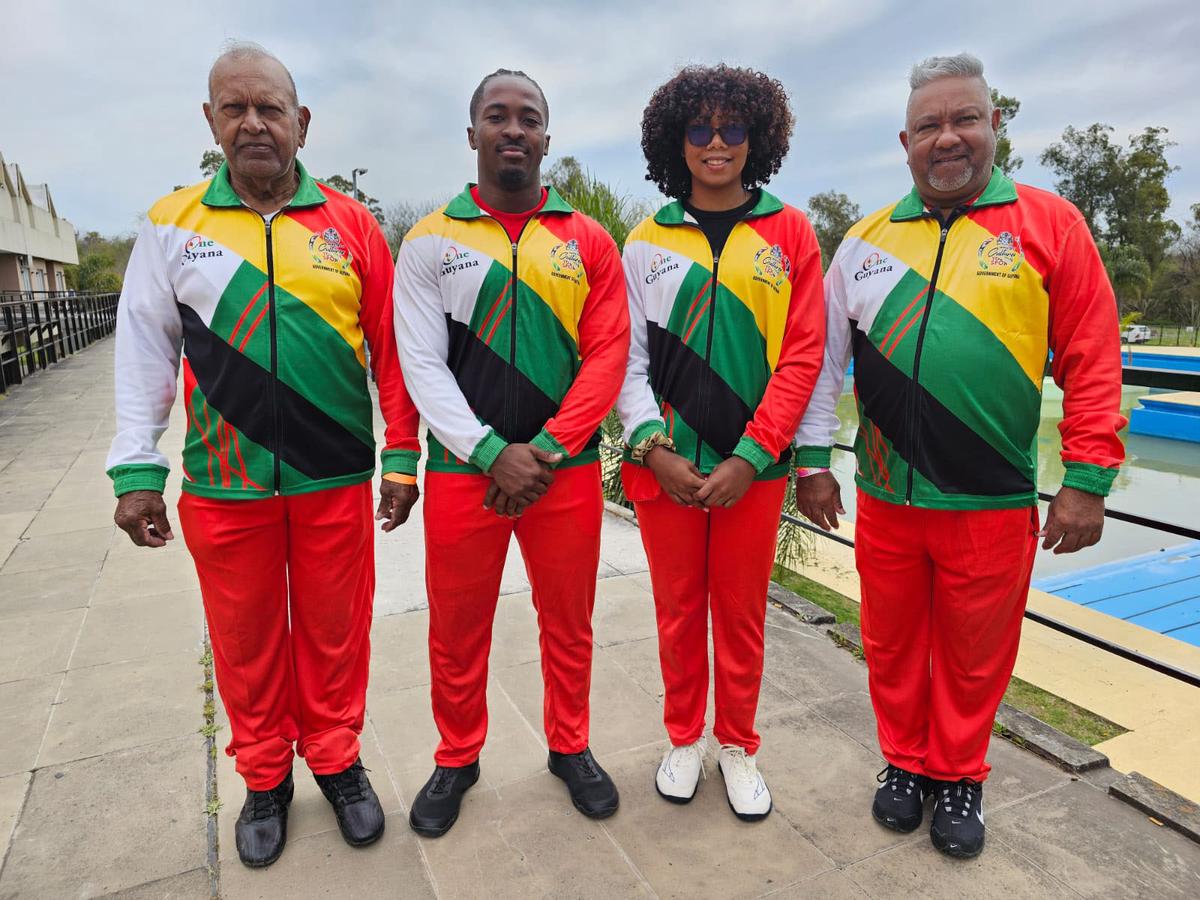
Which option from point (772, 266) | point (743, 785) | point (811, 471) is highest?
point (772, 266)

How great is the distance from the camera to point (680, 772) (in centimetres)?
234

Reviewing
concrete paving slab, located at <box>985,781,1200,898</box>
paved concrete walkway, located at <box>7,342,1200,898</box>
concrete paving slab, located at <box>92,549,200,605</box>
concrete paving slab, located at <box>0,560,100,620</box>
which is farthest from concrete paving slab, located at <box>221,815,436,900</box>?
concrete paving slab, located at <box>0,560,100,620</box>

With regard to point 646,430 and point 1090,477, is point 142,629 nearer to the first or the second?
point 646,430

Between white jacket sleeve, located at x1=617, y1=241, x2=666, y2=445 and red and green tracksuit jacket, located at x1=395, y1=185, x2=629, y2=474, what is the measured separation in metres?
0.08

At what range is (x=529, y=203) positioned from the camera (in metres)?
2.17

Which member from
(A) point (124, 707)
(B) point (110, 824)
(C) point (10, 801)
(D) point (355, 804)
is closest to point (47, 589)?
(A) point (124, 707)

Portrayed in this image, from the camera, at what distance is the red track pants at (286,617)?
→ 6.68ft

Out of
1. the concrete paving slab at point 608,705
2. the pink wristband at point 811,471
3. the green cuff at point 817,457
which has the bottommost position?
the concrete paving slab at point 608,705

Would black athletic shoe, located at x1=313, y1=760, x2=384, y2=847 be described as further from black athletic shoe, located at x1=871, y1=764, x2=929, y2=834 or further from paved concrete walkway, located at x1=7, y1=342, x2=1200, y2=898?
black athletic shoe, located at x1=871, y1=764, x2=929, y2=834

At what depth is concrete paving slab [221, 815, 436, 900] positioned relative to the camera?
6.41ft

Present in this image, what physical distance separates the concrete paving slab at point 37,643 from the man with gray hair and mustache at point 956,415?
3.13 meters

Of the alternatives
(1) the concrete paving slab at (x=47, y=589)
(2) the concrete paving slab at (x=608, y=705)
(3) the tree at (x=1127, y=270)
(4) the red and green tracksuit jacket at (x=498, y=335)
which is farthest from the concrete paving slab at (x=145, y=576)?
(3) the tree at (x=1127, y=270)

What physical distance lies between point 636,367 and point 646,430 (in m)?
0.21

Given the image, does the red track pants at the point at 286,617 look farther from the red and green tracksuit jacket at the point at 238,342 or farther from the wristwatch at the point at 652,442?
the wristwatch at the point at 652,442
